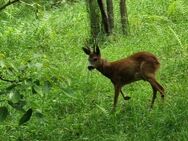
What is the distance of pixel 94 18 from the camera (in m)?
10.7

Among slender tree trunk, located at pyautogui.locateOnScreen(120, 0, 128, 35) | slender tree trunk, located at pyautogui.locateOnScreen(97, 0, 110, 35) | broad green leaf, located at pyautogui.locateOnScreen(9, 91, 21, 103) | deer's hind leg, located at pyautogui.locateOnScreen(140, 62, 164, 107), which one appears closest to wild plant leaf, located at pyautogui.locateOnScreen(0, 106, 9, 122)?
broad green leaf, located at pyautogui.locateOnScreen(9, 91, 21, 103)

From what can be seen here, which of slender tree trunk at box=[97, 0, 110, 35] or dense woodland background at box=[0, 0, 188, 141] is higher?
slender tree trunk at box=[97, 0, 110, 35]

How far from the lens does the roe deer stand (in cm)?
716

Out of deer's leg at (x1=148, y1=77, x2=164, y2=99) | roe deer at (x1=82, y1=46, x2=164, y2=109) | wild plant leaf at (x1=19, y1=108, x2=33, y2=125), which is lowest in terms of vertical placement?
deer's leg at (x1=148, y1=77, x2=164, y2=99)

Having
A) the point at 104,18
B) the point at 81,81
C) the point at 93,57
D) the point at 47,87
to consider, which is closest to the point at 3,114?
the point at 47,87

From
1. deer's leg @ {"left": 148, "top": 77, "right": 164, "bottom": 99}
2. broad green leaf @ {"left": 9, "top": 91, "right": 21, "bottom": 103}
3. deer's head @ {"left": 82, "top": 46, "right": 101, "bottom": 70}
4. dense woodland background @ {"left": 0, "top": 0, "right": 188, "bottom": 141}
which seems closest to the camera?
broad green leaf @ {"left": 9, "top": 91, "right": 21, "bottom": 103}

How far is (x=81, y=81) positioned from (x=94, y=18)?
2.51m

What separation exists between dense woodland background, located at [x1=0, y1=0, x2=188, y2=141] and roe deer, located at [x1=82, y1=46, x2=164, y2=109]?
26 centimetres

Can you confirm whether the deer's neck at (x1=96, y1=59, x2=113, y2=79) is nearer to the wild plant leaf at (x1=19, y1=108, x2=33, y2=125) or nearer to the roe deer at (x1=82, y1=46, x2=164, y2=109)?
the roe deer at (x1=82, y1=46, x2=164, y2=109)

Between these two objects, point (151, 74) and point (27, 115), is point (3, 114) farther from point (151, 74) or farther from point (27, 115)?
point (151, 74)

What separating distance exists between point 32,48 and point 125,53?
2280mm

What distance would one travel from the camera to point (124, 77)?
7391 millimetres

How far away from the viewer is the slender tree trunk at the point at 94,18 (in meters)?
10.6

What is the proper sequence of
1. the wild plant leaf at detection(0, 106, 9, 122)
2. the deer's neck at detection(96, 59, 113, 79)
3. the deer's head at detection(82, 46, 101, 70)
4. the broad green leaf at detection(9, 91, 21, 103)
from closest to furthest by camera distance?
1. the broad green leaf at detection(9, 91, 21, 103)
2. the wild plant leaf at detection(0, 106, 9, 122)
3. the deer's head at detection(82, 46, 101, 70)
4. the deer's neck at detection(96, 59, 113, 79)
